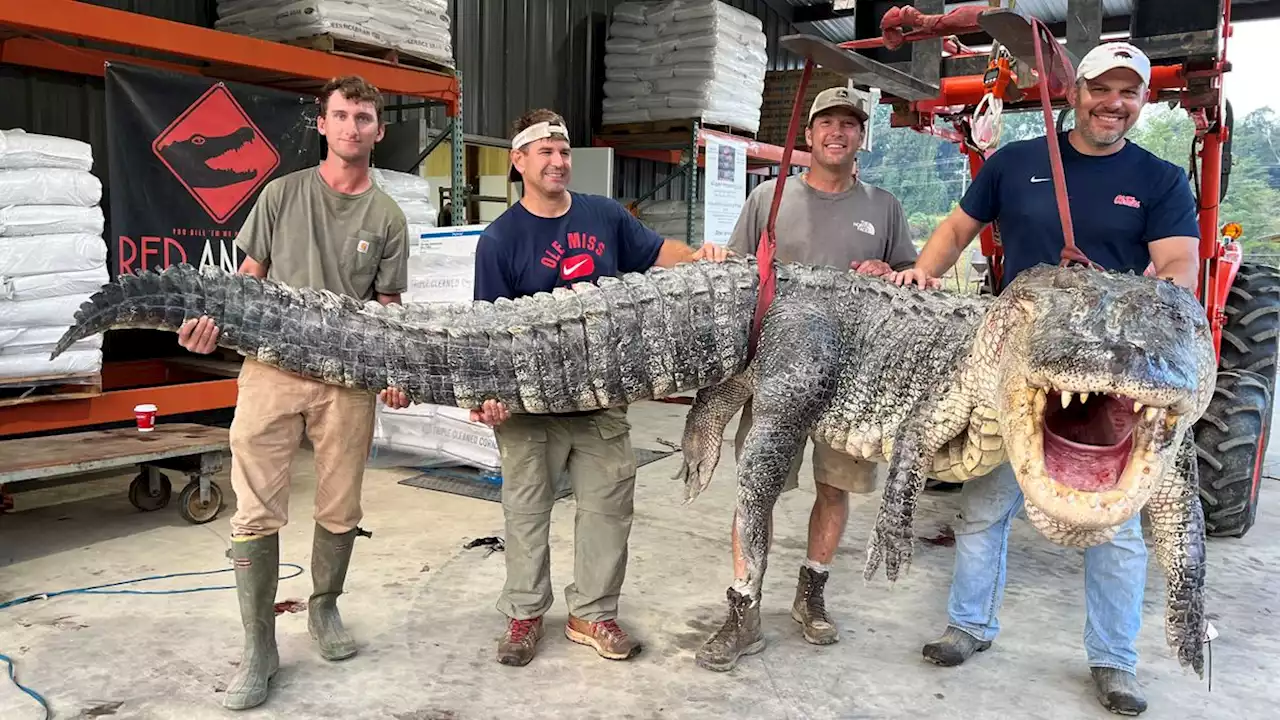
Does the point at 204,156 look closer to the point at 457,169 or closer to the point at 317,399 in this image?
the point at 457,169

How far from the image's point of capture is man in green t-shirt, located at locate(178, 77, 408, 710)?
103 inches

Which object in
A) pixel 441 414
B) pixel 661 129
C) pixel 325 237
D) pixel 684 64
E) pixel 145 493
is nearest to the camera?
pixel 325 237

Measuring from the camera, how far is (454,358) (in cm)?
253

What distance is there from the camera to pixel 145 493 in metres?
4.58

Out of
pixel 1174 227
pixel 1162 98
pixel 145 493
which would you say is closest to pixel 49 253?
pixel 145 493

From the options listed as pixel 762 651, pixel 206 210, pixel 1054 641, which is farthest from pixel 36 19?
pixel 1054 641

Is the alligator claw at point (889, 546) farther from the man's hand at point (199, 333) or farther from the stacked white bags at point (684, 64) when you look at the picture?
the stacked white bags at point (684, 64)

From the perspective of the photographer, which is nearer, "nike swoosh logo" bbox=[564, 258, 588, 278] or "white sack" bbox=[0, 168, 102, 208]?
"nike swoosh logo" bbox=[564, 258, 588, 278]

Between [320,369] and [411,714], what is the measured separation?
42.2 inches

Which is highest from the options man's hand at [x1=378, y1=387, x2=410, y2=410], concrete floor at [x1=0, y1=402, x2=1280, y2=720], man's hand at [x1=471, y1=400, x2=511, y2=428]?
man's hand at [x1=378, y1=387, x2=410, y2=410]

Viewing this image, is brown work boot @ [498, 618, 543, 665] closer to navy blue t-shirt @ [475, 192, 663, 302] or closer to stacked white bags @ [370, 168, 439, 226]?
navy blue t-shirt @ [475, 192, 663, 302]

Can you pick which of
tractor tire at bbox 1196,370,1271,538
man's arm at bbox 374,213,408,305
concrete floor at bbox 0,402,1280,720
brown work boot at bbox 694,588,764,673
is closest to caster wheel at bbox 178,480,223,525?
concrete floor at bbox 0,402,1280,720

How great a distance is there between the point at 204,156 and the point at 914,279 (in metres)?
4.28

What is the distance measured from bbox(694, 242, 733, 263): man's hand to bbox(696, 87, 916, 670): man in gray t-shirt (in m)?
0.24
